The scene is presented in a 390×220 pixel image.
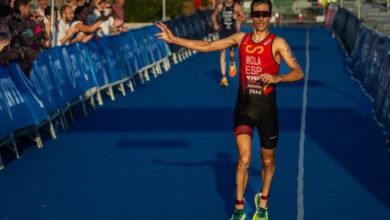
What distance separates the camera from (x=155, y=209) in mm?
10539

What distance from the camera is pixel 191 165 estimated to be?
44.2 feet

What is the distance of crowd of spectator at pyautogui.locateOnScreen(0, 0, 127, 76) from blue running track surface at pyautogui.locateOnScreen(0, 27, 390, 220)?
4.95 ft

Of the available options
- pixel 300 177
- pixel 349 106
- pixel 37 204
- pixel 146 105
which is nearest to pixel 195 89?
pixel 146 105

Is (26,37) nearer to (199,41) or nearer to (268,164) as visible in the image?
(199,41)

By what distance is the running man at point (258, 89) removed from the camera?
31.1ft

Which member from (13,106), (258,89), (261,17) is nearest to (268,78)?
(258,89)

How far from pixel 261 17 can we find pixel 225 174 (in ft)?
12.2

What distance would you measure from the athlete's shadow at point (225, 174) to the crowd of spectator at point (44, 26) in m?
2.91

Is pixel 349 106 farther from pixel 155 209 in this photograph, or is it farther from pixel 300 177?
pixel 155 209

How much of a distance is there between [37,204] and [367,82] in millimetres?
12972

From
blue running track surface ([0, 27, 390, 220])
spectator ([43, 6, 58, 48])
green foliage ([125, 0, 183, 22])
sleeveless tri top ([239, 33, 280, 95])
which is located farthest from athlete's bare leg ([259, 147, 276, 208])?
green foliage ([125, 0, 183, 22])

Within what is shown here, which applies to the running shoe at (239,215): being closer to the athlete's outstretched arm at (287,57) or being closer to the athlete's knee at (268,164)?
the athlete's knee at (268,164)

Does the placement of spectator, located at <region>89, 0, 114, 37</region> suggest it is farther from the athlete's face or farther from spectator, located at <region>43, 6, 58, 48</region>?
the athlete's face

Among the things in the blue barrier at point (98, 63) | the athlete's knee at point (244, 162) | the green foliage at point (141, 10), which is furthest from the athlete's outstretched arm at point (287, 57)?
the green foliage at point (141, 10)
